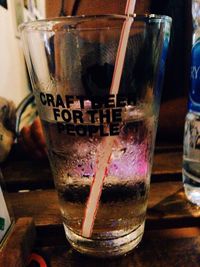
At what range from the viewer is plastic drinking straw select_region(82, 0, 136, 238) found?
28 centimetres

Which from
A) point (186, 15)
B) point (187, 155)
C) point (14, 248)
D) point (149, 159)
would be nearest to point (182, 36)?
point (186, 15)

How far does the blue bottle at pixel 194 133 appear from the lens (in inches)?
15.9

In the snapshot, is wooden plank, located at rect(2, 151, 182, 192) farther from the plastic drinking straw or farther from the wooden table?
the plastic drinking straw

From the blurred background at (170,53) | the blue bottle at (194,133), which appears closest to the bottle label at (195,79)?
the blue bottle at (194,133)

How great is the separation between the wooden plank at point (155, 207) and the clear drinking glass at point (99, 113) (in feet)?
0.16

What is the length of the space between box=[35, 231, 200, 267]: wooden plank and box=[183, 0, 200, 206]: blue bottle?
92 mm

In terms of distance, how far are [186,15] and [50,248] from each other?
0.57 meters

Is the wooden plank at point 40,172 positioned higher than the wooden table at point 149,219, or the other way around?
the wooden table at point 149,219

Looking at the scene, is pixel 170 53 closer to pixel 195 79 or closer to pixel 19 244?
pixel 195 79

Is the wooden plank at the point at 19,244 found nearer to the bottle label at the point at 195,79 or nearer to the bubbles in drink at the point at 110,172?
the bubbles in drink at the point at 110,172

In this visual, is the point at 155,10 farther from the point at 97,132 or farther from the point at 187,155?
the point at 97,132

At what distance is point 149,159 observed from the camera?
34 centimetres

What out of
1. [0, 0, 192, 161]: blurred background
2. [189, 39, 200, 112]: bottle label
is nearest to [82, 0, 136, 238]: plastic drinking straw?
[189, 39, 200, 112]: bottle label

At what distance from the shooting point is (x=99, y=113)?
0.29m
